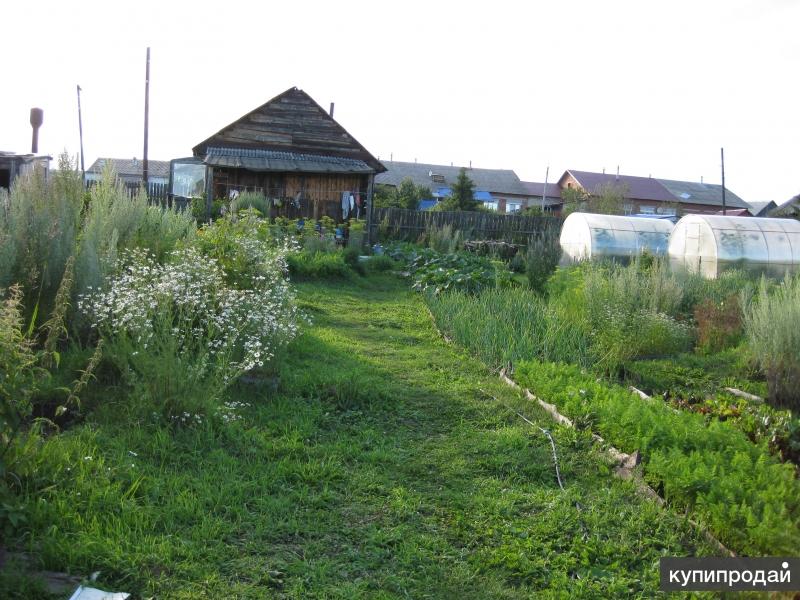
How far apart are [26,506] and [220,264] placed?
409 centimetres

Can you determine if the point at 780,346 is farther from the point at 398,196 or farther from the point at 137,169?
the point at 137,169

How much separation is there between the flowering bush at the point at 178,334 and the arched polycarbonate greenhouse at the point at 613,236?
13797mm

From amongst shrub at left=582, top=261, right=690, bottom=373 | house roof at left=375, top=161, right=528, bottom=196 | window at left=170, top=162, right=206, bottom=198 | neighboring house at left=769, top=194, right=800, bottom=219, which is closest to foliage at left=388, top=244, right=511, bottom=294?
shrub at left=582, top=261, right=690, bottom=373

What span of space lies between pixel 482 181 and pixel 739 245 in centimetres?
4109

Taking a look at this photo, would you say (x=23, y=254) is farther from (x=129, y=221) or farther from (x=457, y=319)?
(x=457, y=319)

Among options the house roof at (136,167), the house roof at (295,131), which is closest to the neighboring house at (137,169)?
the house roof at (136,167)

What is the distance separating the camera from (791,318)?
5980mm

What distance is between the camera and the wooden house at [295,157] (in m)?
19.9

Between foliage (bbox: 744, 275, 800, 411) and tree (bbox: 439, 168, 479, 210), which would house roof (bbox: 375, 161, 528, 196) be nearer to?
tree (bbox: 439, 168, 479, 210)

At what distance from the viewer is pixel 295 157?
801 inches

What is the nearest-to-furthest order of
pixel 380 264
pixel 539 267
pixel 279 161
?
pixel 539 267 → pixel 380 264 → pixel 279 161

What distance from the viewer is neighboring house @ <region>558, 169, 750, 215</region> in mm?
53562

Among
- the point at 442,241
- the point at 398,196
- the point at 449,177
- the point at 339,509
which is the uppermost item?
the point at 449,177

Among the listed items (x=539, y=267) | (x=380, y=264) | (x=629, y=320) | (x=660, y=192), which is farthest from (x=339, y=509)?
(x=660, y=192)
